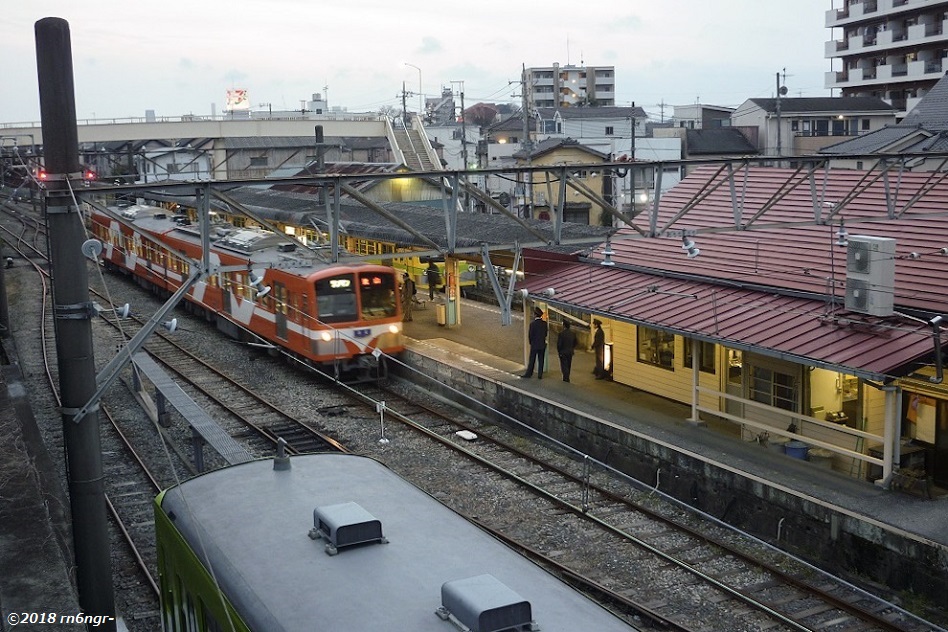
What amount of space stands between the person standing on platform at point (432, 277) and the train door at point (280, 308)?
250 inches

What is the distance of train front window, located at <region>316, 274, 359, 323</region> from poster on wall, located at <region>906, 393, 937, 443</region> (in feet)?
28.7

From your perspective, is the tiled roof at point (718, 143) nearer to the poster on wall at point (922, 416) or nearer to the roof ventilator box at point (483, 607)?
the poster on wall at point (922, 416)

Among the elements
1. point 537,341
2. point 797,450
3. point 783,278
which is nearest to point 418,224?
point 537,341

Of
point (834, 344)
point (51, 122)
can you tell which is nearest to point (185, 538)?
point (51, 122)

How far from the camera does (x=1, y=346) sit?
18.0 meters

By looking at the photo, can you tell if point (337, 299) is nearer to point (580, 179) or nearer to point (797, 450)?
point (797, 450)

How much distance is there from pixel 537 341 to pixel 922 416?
600cm

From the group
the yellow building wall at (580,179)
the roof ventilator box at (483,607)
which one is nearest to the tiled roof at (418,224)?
the yellow building wall at (580,179)

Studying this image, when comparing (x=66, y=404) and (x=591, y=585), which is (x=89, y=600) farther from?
(x=591, y=585)

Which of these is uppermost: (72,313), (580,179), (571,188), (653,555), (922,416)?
(580,179)

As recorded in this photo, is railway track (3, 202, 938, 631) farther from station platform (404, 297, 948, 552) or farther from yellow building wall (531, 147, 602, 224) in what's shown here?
yellow building wall (531, 147, 602, 224)

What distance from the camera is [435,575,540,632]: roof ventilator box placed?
374 centimetres

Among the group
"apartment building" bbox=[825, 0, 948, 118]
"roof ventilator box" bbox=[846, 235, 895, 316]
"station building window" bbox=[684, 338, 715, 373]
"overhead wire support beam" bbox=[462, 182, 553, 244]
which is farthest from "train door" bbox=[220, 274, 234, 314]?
"apartment building" bbox=[825, 0, 948, 118]

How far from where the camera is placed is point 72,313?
617 cm
